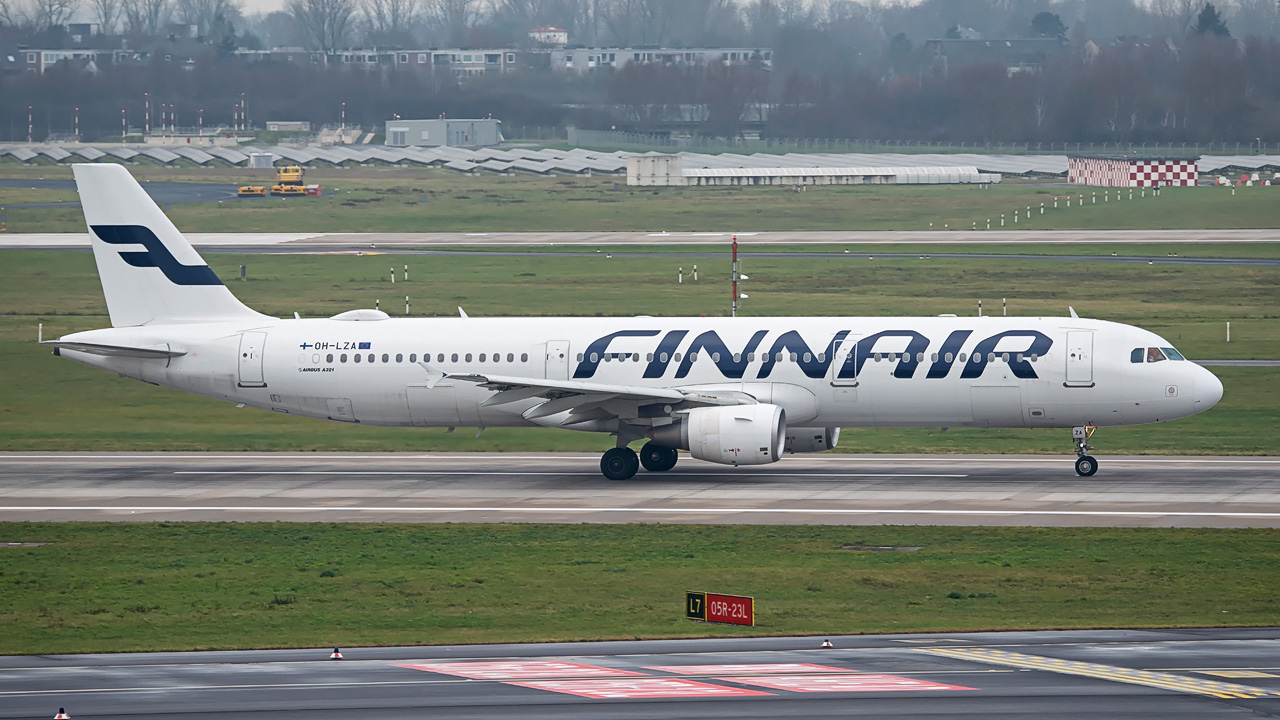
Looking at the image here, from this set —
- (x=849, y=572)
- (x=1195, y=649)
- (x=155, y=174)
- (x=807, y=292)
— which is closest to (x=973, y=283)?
(x=807, y=292)

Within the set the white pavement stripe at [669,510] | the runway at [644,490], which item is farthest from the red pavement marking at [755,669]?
A: the white pavement stripe at [669,510]

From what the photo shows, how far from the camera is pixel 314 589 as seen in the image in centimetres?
3162

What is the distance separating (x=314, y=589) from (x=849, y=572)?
10390mm

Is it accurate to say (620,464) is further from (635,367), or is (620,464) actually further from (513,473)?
(513,473)

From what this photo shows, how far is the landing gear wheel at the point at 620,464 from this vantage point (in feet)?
148

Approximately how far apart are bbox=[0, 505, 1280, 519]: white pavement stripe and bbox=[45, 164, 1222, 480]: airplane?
306cm

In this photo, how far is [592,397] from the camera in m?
44.0

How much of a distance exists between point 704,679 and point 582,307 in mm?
57722

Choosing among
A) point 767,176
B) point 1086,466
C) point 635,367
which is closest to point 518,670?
point 635,367

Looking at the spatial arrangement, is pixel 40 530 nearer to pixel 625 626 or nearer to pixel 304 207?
pixel 625 626

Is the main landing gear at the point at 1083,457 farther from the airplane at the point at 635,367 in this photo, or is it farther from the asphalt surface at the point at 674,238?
the asphalt surface at the point at 674,238

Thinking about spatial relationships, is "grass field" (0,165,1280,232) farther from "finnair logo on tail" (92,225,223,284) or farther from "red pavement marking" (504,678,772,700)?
"red pavement marking" (504,678,772,700)

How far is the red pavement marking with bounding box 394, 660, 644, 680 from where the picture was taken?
24.4 meters

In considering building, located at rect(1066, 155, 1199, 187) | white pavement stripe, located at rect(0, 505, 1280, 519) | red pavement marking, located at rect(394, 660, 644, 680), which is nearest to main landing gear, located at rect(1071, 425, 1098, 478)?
white pavement stripe, located at rect(0, 505, 1280, 519)
